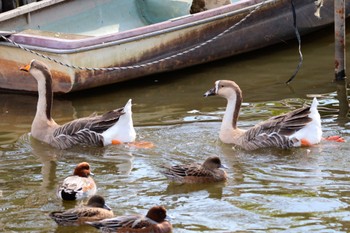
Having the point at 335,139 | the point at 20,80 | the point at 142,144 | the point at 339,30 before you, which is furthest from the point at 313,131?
the point at 20,80

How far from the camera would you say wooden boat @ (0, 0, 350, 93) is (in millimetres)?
14273

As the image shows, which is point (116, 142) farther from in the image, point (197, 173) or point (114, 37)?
point (114, 37)

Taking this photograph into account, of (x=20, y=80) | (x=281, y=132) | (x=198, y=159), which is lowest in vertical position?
(x=198, y=159)

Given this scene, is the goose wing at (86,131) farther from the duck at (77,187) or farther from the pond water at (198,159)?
the duck at (77,187)

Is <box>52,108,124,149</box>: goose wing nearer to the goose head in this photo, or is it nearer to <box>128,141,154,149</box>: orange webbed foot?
<box>128,141,154,149</box>: orange webbed foot

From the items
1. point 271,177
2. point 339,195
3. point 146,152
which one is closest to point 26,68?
point 146,152

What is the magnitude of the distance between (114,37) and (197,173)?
4.52 metres

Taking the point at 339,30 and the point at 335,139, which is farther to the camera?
the point at 339,30

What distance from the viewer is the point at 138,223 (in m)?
8.62

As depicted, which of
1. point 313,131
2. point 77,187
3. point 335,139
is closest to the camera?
point 77,187

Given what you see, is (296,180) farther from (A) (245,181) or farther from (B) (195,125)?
(B) (195,125)

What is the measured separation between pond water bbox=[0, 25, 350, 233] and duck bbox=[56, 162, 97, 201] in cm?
11

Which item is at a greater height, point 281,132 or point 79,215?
point 281,132

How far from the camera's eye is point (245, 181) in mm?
10328
